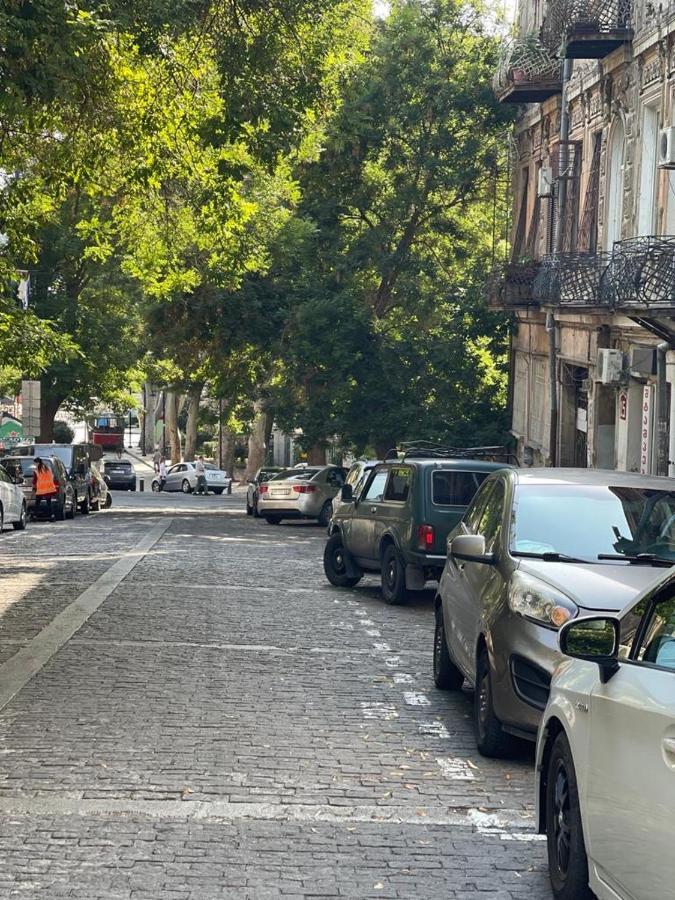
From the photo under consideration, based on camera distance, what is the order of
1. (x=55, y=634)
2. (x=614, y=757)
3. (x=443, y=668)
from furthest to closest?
(x=55, y=634)
(x=443, y=668)
(x=614, y=757)

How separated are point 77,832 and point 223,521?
97.7 ft

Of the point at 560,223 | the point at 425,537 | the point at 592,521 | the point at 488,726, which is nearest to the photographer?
the point at 488,726

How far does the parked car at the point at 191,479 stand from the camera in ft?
223

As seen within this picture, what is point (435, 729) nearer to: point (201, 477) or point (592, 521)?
point (592, 521)

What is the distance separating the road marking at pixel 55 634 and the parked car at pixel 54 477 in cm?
1513

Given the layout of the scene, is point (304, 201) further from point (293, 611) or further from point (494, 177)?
point (293, 611)

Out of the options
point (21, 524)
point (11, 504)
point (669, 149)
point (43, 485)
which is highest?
point (669, 149)

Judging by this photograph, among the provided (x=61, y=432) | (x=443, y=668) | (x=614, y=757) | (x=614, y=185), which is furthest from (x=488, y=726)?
(x=61, y=432)

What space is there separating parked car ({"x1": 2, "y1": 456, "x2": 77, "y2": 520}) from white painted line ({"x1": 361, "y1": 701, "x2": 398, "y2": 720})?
83.4 ft

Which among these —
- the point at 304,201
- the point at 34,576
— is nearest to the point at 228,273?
the point at 34,576

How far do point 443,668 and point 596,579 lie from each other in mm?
2569

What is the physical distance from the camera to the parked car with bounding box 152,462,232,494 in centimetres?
6806

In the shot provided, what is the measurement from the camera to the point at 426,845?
22.1 ft

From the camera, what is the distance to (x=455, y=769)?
8352 millimetres
